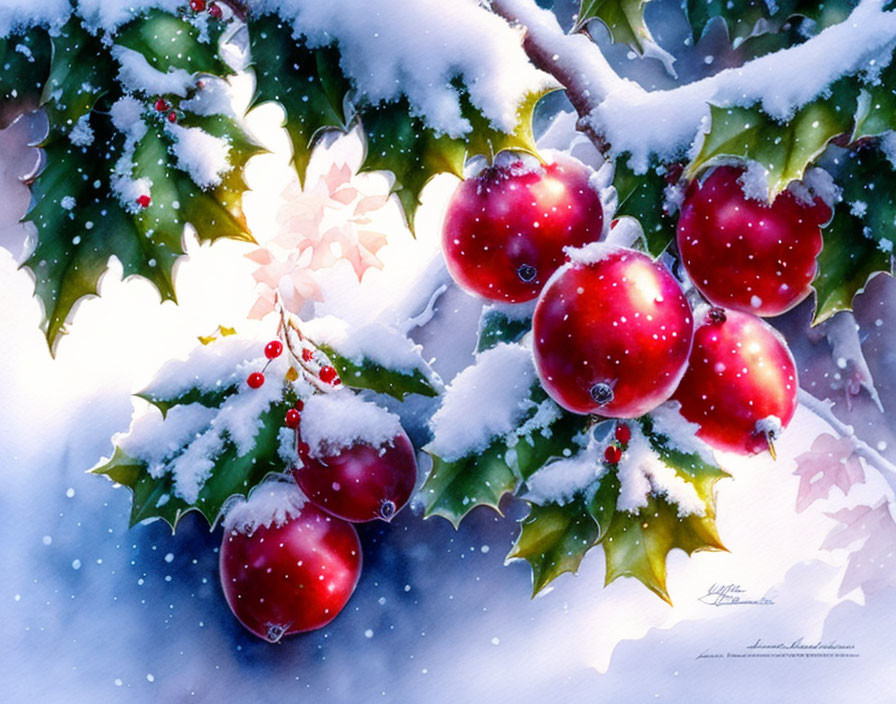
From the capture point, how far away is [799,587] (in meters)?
0.71

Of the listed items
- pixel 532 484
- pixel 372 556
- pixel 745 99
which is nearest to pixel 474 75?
pixel 745 99

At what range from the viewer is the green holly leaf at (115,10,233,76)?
1.60 ft

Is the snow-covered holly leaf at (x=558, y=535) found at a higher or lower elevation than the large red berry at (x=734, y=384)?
lower

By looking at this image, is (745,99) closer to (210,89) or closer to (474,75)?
(474,75)

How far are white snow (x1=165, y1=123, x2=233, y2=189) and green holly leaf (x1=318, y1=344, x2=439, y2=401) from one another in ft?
0.46

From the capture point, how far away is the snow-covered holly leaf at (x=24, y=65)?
511mm

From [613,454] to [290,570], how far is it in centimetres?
23

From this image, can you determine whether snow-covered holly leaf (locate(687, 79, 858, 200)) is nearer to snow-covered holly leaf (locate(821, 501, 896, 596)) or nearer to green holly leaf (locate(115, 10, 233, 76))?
green holly leaf (locate(115, 10, 233, 76))

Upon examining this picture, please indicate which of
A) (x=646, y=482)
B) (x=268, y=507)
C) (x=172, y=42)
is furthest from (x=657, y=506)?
(x=172, y=42)

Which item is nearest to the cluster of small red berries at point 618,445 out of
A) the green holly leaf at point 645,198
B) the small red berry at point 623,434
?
the small red berry at point 623,434

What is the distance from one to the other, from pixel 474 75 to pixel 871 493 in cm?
49

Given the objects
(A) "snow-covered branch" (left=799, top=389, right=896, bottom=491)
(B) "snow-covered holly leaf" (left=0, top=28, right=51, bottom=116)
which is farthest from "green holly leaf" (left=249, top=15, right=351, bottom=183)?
(A) "snow-covered branch" (left=799, top=389, right=896, bottom=491)

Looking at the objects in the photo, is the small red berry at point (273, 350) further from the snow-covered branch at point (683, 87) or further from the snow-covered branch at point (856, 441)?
the snow-covered branch at point (856, 441)
